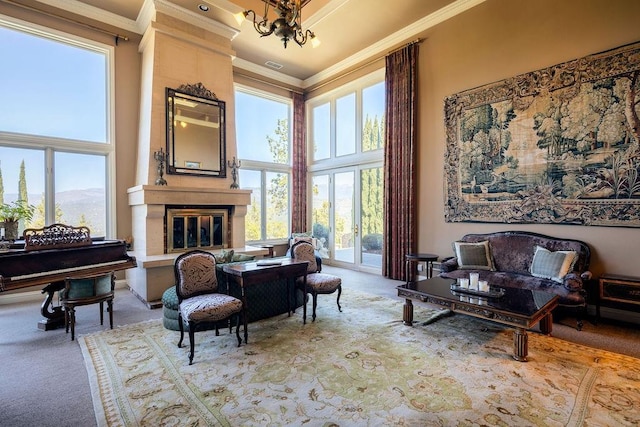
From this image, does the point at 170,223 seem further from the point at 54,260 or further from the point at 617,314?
the point at 617,314

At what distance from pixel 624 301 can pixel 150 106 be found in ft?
23.2

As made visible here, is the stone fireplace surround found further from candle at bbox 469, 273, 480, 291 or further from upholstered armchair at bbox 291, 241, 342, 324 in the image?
candle at bbox 469, 273, 480, 291

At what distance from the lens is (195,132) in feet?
19.1

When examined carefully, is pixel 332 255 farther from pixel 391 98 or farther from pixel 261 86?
pixel 261 86

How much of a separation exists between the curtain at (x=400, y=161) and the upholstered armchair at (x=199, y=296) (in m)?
3.64

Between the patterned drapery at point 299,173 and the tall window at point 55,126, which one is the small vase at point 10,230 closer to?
the tall window at point 55,126

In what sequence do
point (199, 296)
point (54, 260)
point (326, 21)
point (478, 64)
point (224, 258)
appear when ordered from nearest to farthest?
point (54, 260) < point (199, 296) < point (224, 258) < point (478, 64) < point (326, 21)

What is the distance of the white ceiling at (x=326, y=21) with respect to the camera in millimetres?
5148

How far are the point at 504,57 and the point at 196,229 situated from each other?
5814 millimetres

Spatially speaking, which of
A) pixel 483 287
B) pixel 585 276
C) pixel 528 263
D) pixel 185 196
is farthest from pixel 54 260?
pixel 585 276

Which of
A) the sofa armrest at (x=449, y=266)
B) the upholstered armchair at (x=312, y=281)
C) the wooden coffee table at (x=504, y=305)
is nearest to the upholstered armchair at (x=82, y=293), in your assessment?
the upholstered armchair at (x=312, y=281)

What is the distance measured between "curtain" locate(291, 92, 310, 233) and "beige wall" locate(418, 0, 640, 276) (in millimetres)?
3280

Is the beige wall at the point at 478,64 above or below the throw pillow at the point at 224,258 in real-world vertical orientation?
above

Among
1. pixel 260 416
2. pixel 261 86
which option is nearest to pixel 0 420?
pixel 260 416
